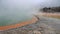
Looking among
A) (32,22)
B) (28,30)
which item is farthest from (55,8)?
(28,30)

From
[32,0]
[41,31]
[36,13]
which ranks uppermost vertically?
[32,0]

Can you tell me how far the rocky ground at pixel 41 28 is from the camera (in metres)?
0.96

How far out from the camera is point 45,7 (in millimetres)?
1241

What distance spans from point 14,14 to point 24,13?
4.0 inches

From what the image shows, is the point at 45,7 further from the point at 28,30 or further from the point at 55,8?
the point at 28,30

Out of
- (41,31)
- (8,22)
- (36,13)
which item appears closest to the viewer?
(41,31)

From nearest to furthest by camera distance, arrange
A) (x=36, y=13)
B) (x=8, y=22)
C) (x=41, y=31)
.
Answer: (x=41, y=31) < (x=8, y=22) < (x=36, y=13)

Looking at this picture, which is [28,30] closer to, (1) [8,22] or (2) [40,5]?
(1) [8,22]

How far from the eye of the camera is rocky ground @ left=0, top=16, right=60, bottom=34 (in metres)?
0.96

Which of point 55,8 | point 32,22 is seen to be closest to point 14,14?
point 32,22

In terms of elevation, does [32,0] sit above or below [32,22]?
above

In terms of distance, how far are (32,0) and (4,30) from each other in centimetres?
45

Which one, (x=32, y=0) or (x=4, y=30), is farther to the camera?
(x=32, y=0)

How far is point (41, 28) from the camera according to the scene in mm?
1013
